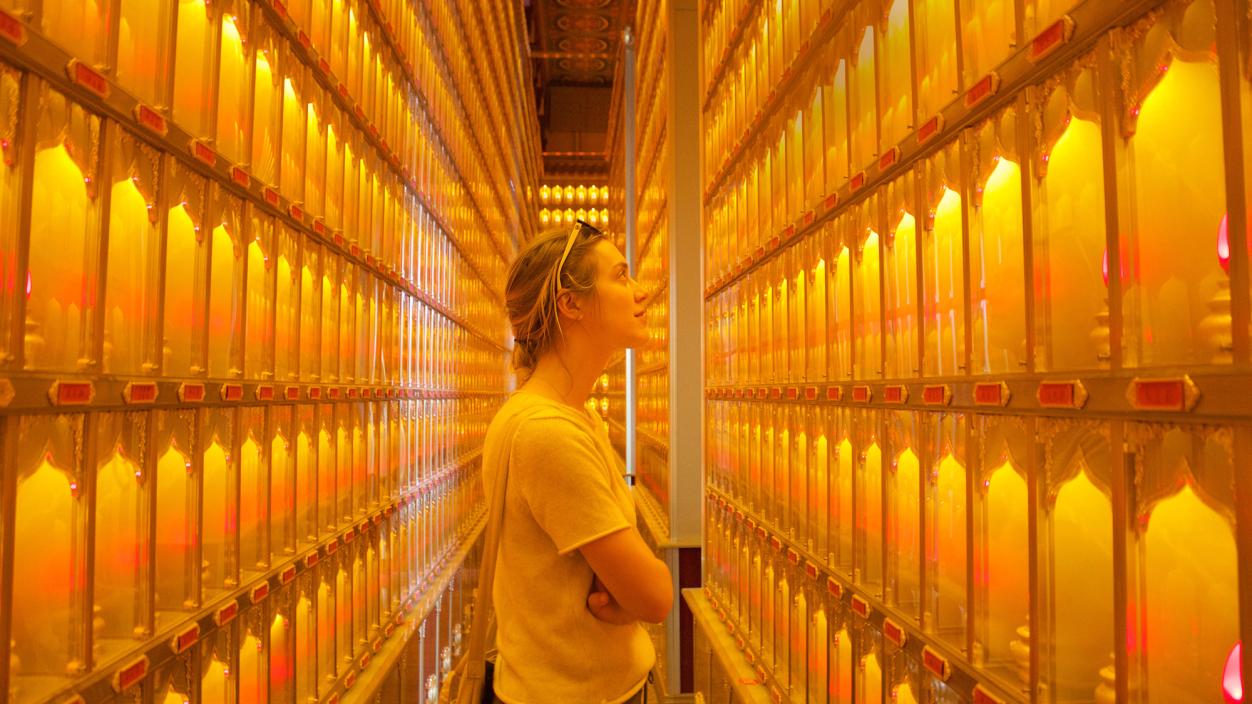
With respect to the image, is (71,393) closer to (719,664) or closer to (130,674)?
(130,674)

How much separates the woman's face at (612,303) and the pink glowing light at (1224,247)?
0.94 m

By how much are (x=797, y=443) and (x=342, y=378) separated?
156 cm

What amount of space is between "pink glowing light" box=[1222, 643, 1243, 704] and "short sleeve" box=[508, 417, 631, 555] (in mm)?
804

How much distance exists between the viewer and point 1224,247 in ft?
3.25

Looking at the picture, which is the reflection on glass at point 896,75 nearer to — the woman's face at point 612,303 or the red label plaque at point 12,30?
the woman's face at point 612,303

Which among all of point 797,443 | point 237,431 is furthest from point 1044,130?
point 237,431

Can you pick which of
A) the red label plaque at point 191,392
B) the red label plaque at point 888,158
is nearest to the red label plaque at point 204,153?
the red label plaque at point 191,392

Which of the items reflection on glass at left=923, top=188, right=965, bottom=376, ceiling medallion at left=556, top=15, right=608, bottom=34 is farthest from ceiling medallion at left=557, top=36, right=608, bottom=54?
reflection on glass at left=923, top=188, right=965, bottom=376

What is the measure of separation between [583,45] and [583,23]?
0.88m

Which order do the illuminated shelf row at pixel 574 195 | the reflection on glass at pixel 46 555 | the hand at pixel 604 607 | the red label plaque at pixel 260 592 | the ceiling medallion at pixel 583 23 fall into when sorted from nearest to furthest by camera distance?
the reflection on glass at pixel 46 555
the hand at pixel 604 607
the red label plaque at pixel 260 592
the ceiling medallion at pixel 583 23
the illuminated shelf row at pixel 574 195

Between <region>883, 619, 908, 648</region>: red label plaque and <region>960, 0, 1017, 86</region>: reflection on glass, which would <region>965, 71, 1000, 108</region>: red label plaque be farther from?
<region>883, 619, 908, 648</region>: red label plaque

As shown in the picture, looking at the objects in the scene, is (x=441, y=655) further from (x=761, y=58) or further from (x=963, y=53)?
(x=963, y=53)

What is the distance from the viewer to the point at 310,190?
2.62 metres

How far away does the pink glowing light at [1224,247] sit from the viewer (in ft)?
3.18
